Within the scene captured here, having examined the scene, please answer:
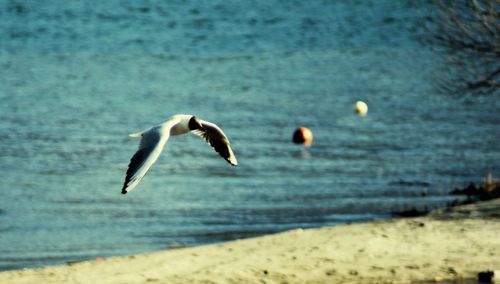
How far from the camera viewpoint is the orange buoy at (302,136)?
2145 cm

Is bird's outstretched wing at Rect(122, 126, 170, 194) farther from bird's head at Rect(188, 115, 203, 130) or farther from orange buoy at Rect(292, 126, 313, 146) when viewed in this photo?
orange buoy at Rect(292, 126, 313, 146)

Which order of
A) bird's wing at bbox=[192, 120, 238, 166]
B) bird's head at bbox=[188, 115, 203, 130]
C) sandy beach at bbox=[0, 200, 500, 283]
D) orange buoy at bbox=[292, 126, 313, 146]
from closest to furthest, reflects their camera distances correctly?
bird's head at bbox=[188, 115, 203, 130] → bird's wing at bbox=[192, 120, 238, 166] → sandy beach at bbox=[0, 200, 500, 283] → orange buoy at bbox=[292, 126, 313, 146]

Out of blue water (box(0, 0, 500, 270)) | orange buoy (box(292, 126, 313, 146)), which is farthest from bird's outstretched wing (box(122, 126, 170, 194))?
orange buoy (box(292, 126, 313, 146))

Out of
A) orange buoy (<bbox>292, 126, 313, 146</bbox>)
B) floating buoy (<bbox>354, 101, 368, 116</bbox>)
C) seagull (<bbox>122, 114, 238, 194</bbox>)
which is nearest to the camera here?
seagull (<bbox>122, 114, 238, 194</bbox>)

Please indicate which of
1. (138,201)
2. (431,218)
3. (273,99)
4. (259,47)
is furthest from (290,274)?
(259,47)

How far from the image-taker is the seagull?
1079 centimetres

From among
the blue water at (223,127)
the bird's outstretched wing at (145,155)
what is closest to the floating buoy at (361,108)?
the blue water at (223,127)

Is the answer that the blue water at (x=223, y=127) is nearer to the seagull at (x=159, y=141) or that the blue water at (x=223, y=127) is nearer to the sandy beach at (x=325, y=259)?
the sandy beach at (x=325, y=259)

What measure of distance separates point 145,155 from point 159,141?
253mm

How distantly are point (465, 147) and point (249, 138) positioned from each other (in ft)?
11.0

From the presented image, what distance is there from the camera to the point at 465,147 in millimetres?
21312

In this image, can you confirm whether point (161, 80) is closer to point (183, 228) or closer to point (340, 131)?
point (340, 131)

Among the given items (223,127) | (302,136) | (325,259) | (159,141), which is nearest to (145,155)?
(159,141)

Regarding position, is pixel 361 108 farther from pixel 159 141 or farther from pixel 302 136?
pixel 159 141
